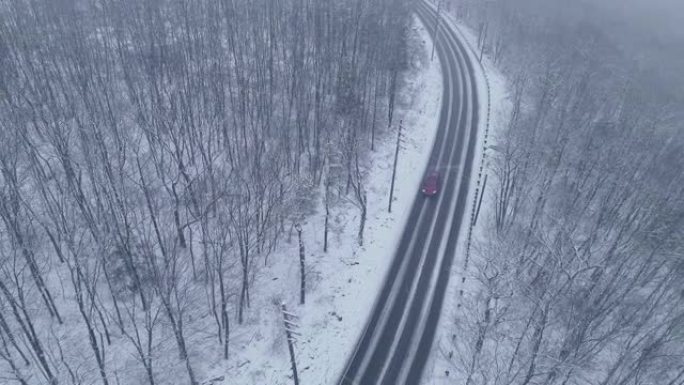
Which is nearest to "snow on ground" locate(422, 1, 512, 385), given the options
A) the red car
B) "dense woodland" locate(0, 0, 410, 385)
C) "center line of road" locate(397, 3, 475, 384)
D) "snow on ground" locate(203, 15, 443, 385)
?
"center line of road" locate(397, 3, 475, 384)

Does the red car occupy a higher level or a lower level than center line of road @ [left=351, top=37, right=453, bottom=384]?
higher

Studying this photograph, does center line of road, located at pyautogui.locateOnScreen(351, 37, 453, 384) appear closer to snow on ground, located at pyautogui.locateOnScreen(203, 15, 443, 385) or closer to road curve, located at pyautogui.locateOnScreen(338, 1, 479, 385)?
road curve, located at pyautogui.locateOnScreen(338, 1, 479, 385)

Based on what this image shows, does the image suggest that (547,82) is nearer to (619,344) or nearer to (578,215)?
(578,215)

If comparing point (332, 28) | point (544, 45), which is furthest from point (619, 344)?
point (544, 45)

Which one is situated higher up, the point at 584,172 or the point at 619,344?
the point at 584,172

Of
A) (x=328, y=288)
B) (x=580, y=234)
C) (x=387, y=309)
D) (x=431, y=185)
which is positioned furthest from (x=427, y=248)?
(x=580, y=234)

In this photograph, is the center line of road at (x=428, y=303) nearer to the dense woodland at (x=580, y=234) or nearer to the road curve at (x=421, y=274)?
the road curve at (x=421, y=274)
